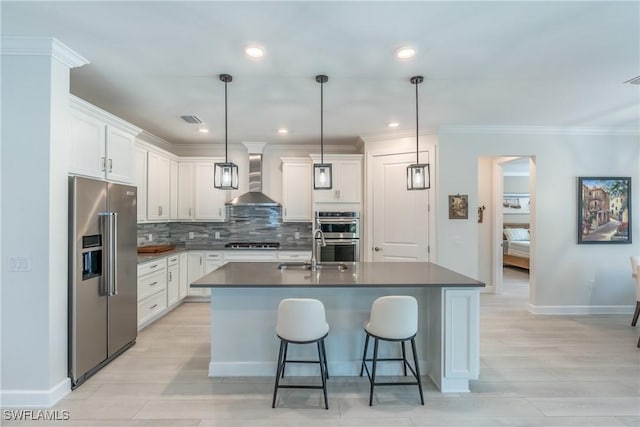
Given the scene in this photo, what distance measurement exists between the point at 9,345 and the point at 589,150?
689 cm

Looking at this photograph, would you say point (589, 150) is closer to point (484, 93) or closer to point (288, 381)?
point (484, 93)

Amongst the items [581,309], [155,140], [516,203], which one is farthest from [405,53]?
[516,203]

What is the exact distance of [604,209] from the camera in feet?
14.8

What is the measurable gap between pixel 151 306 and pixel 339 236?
2776mm

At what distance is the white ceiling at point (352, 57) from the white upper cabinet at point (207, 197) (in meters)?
1.32

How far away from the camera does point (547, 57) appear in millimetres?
2512

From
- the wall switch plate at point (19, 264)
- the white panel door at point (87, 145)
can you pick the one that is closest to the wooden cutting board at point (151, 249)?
the white panel door at point (87, 145)

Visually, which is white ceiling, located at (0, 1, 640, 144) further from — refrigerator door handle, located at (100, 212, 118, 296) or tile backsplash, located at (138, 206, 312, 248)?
tile backsplash, located at (138, 206, 312, 248)

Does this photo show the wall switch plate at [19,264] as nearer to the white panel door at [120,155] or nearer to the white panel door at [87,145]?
the white panel door at [87,145]

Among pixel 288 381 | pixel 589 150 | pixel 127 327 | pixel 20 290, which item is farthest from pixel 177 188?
pixel 589 150

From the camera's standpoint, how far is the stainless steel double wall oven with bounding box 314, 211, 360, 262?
491 cm

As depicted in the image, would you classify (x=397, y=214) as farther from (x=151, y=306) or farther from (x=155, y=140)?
(x=155, y=140)

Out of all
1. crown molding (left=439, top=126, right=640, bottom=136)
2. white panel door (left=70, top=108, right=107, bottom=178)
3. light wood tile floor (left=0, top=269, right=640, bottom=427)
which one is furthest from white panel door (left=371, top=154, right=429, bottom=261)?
white panel door (left=70, top=108, right=107, bottom=178)

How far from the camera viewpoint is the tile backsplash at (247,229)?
5.59 meters
